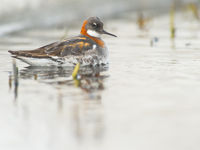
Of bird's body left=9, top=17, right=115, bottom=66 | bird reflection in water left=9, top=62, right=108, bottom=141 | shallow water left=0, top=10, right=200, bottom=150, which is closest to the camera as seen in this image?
shallow water left=0, top=10, right=200, bottom=150

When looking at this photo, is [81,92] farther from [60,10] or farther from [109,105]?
[60,10]

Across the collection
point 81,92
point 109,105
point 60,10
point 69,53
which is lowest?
point 109,105

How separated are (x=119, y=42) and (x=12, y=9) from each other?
5255 mm

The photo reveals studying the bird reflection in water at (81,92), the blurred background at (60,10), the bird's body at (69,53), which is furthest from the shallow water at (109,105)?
the blurred background at (60,10)

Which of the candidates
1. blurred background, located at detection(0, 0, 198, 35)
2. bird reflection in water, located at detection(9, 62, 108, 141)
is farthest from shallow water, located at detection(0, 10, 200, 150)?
blurred background, located at detection(0, 0, 198, 35)

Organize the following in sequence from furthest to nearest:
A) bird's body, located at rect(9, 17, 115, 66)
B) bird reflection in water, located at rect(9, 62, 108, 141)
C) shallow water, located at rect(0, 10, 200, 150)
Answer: bird's body, located at rect(9, 17, 115, 66) → bird reflection in water, located at rect(9, 62, 108, 141) → shallow water, located at rect(0, 10, 200, 150)

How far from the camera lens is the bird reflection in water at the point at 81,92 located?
5.75 metres

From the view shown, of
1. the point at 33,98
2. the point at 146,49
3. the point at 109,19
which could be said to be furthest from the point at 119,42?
the point at 33,98

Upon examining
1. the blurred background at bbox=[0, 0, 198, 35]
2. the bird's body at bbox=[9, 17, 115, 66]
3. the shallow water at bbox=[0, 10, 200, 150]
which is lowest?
the shallow water at bbox=[0, 10, 200, 150]

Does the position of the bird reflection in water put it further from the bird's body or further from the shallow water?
the bird's body

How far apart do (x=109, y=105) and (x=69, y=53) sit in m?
3.56

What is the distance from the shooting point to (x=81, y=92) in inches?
296

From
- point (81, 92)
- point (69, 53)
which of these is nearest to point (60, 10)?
point (69, 53)

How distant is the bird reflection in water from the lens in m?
5.75
